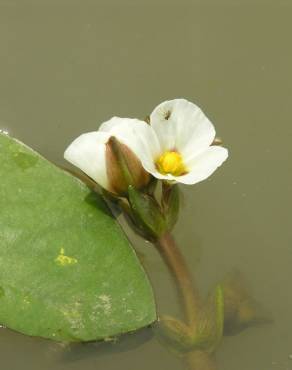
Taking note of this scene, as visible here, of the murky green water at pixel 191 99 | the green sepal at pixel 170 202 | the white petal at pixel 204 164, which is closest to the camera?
the white petal at pixel 204 164

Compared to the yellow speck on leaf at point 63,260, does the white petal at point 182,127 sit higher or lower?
higher

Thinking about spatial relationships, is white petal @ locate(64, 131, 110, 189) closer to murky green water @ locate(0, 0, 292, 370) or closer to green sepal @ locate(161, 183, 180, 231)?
green sepal @ locate(161, 183, 180, 231)

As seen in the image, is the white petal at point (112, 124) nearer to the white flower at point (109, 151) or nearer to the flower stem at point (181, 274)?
the white flower at point (109, 151)

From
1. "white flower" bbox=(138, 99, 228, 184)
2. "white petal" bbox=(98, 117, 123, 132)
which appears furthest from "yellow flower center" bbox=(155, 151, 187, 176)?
"white petal" bbox=(98, 117, 123, 132)

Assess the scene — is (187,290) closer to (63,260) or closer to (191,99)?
(63,260)

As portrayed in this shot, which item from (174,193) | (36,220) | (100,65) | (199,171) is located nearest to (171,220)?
(174,193)

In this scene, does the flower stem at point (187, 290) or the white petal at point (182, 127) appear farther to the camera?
the flower stem at point (187, 290)

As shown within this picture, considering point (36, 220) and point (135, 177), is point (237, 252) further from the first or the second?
point (36, 220)

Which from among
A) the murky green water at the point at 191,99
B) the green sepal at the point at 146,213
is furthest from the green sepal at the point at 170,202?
the murky green water at the point at 191,99
